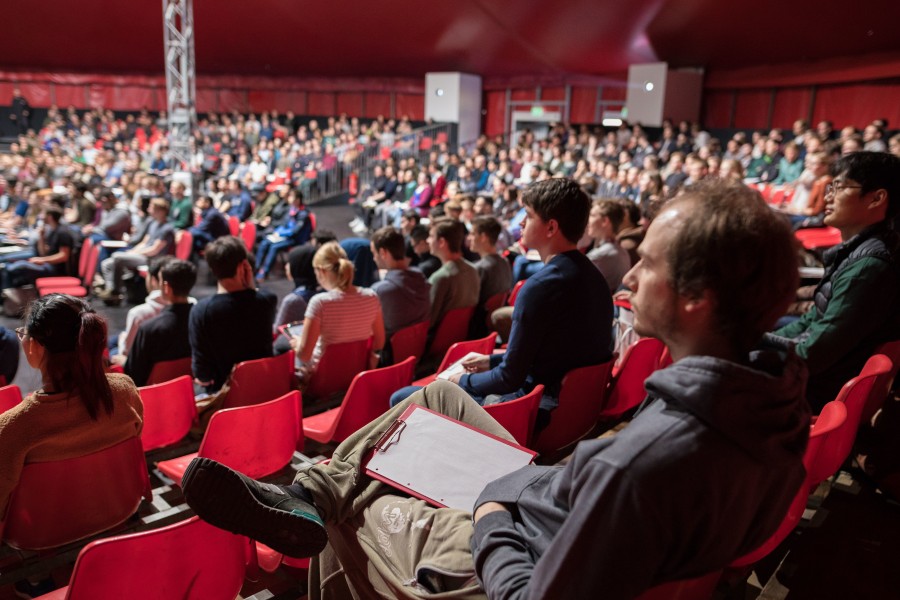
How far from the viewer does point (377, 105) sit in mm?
20859

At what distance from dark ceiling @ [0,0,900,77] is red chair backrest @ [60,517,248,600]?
10.7 m

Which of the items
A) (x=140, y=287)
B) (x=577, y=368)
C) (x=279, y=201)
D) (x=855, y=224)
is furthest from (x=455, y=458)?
(x=279, y=201)

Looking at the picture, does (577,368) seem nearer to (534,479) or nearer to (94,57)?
(534,479)

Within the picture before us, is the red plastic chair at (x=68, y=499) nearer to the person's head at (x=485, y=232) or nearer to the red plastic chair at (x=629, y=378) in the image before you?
the red plastic chair at (x=629, y=378)

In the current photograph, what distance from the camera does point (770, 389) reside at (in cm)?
90

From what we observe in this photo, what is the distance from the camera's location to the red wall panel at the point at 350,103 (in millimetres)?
21141

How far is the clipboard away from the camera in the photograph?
1525 millimetres

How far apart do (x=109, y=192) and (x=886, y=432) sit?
834 cm

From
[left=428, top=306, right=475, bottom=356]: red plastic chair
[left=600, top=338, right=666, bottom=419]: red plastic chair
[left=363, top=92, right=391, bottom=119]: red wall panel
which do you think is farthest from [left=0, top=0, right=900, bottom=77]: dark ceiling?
[left=600, top=338, right=666, bottom=419]: red plastic chair

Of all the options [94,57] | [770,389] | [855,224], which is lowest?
[770,389]

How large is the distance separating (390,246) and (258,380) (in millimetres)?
1190

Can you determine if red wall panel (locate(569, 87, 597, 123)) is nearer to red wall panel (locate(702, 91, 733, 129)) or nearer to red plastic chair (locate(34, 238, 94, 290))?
red wall panel (locate(702, 91, 733, 129))

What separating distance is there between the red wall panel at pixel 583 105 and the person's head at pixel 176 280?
15.7 metres

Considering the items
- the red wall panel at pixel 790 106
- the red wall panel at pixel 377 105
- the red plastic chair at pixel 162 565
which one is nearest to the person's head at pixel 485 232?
the red plastic chair at pixel 162 565
